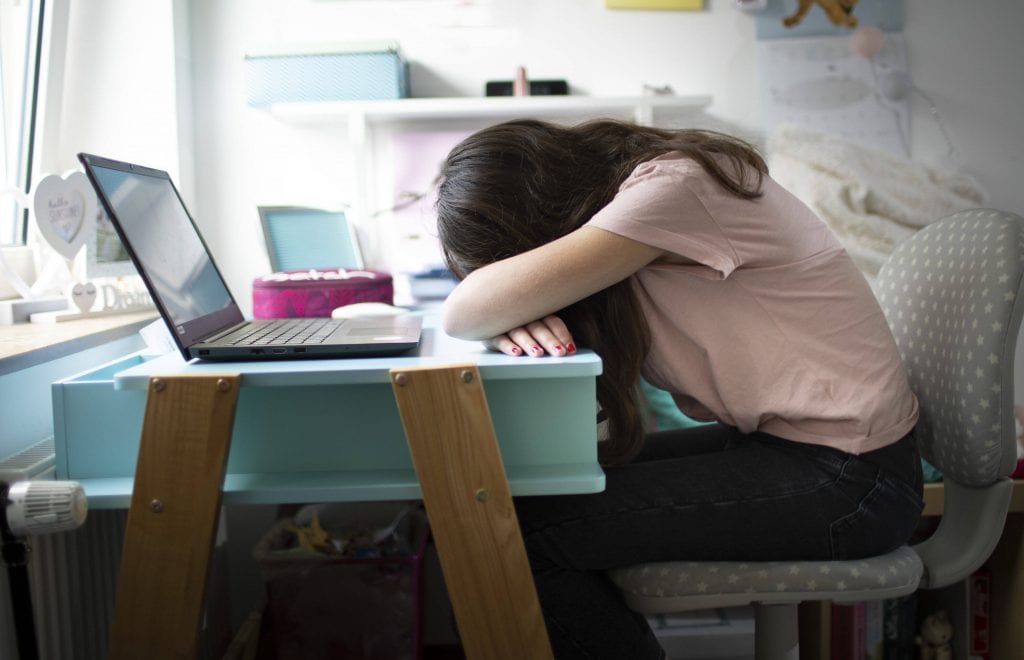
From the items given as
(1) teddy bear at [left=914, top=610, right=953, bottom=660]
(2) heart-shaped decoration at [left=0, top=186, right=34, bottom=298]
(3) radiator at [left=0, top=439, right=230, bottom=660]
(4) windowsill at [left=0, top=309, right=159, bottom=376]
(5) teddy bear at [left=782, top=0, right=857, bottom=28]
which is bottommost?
(1) teddy bear at [left=914, top=610, right=953, bottom=660]

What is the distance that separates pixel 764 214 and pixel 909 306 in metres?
0.34

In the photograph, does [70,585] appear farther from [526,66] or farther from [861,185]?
[861,185]

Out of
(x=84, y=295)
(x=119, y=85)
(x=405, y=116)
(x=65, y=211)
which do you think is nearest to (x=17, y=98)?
(x=119, y=85)

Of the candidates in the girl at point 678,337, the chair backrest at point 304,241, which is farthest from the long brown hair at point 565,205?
the chair backrest at point 304,241

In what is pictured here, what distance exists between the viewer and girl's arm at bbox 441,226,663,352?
949mm

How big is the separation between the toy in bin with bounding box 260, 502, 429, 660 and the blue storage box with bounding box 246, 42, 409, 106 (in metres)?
0.88

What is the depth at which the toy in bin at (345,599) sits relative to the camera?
4.77ft

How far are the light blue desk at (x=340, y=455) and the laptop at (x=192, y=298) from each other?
0.09 ft

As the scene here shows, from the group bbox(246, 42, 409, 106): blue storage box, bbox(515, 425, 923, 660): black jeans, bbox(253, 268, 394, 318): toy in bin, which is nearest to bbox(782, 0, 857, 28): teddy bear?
bbox(246, 42, 409, 106): blue storage box

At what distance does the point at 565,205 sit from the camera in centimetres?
107

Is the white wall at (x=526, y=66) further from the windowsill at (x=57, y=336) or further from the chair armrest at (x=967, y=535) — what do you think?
the chair armrest at (x=967, y=535)

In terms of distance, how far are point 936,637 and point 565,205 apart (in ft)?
3.73

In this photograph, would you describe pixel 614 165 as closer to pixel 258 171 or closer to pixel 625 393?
pixel 625 393

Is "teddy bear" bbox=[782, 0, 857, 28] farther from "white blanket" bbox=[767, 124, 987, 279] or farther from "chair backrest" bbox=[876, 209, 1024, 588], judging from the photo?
"chair backrest" bbox=[876, 209, 1024, 588]
